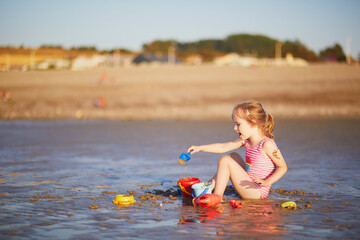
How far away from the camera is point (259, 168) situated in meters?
5.47

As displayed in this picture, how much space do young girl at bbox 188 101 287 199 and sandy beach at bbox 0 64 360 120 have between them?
1183cm

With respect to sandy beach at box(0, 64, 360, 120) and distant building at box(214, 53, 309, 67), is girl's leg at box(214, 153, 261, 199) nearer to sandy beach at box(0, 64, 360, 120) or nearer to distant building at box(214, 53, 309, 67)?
sandy beach at box(0, 64, 360, 120)

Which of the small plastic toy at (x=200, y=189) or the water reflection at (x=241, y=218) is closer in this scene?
the water reflection at (x=241, y=218)

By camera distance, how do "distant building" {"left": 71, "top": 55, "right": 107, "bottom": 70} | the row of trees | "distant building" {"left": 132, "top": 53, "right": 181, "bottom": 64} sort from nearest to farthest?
"distant building" {"left": 71, "top": 55, "right": 107, "bottom": 70} < "distant building" {"left": 132, "top": 53, "right": 181, "bottom": 64} < the row of trees

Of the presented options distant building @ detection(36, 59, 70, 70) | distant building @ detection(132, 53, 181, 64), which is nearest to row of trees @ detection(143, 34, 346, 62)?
distant building @ detection(132, 53, 181, 64)

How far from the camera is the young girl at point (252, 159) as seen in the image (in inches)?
210

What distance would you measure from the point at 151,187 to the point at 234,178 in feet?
4.58

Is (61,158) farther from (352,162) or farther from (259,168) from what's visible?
(352,162)

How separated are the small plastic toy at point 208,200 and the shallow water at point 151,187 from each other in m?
0.08

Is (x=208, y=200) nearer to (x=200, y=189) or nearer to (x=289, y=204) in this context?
(x=200, y=189)

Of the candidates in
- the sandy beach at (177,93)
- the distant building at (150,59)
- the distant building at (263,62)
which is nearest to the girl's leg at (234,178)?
the sandy beach at (177,93)

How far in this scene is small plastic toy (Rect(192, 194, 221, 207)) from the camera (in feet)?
16.5

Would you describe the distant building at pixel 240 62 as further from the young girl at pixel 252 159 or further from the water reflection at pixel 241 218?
the water reflection at pixel 241 218

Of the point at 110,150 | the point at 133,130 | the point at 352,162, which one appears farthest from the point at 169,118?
the point at 352,162
